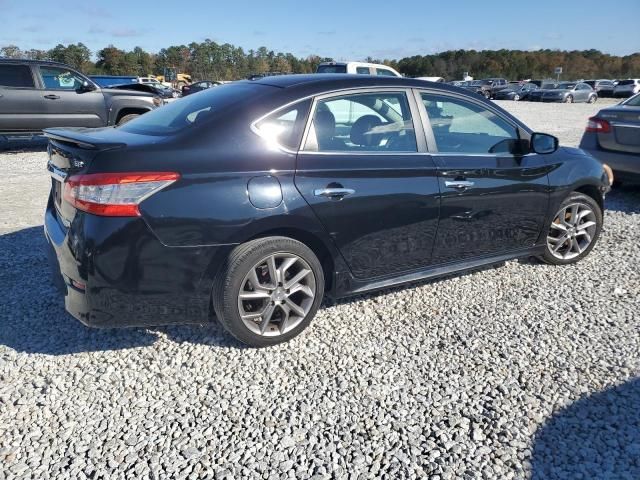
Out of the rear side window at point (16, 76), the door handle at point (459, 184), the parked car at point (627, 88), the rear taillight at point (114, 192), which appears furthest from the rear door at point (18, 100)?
the parked car at point (627, 88)

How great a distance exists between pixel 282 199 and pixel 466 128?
177 cm

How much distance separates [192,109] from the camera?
3.25 m

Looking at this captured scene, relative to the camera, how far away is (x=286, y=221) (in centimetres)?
289

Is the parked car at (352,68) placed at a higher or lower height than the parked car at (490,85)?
higher

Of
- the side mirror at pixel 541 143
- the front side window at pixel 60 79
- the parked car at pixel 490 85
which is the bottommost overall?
the parked car at pixel 490 85

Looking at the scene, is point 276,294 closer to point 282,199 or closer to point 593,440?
point 282,199

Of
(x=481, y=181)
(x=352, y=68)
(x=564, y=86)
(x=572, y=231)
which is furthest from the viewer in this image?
(x=564, y=86)

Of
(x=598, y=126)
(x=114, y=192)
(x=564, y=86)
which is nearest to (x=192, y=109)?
(x=114, y=192)

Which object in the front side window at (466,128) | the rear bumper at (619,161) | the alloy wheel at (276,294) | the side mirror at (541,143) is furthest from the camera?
the rear bumper at (619,161)

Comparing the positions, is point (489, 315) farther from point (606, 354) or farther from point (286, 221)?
point (286, 221)

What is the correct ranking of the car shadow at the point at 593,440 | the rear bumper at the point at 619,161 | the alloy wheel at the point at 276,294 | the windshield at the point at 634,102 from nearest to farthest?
the car shadow at the point at 593,440 → the alloy wheel at the point at 276,294 → the rear bumper at the point at 619,161 → the windshield at the point at 634,102

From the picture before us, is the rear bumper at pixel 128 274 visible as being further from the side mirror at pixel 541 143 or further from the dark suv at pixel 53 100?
the dark suv at pixel 53 100

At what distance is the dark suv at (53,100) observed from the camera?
32.9 feet

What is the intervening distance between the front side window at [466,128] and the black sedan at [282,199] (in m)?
0.01
